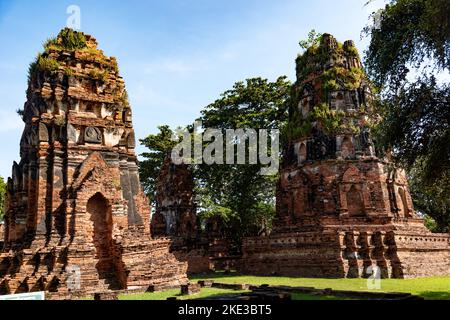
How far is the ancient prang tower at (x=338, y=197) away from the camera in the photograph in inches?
795

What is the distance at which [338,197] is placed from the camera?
23094 mm

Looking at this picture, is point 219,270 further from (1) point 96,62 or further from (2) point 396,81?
(2) point 396,81

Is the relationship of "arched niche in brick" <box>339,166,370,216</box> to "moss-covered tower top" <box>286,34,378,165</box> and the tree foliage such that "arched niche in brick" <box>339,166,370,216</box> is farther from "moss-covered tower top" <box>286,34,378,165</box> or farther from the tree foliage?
the tree foliage

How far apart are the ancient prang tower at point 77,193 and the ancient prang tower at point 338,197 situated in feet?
28.9

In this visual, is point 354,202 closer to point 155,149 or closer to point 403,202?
point 403,202

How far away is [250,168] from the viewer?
3050 centimetres

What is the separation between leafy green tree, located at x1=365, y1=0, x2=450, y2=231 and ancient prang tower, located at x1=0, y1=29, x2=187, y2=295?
29.6 ft

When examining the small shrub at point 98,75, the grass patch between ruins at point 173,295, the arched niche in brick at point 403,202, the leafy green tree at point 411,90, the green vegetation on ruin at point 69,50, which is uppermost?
the green vegetation on ruin at point 69,50

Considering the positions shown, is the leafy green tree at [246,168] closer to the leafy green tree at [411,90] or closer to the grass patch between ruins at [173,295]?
the grass patch between ruins at [173,295]

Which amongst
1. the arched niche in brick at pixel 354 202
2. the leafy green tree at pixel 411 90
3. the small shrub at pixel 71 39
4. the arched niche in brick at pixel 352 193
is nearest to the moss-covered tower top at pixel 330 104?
the arched niche in brick at pixel 352 193

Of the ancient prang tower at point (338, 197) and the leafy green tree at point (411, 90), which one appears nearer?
the leafy green tree at point (411, 90)
